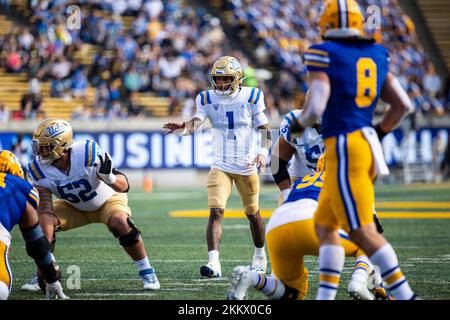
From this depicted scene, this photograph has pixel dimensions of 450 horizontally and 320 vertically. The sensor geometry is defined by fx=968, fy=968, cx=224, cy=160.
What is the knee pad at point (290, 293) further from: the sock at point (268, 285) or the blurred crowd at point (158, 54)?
the blurred crowd at point (158, 54)

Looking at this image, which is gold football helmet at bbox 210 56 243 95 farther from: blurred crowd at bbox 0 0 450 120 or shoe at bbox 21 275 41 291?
blurred crowd at bbox 0 0 450 120

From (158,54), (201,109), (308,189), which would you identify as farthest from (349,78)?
(158,54)

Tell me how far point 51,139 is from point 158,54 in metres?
17.3

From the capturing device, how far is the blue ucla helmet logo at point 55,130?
6633mm

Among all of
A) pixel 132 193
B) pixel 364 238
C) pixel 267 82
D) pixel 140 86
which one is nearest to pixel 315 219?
pixel 364 238

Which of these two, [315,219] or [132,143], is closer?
[315,219]

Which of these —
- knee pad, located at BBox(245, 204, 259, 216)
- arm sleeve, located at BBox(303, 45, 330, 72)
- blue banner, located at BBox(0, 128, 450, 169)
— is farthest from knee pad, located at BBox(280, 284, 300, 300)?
blue banner, located at BBox(0, 128, 450, 169)

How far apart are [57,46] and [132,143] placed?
130 inches

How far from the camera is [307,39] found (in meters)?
27.1

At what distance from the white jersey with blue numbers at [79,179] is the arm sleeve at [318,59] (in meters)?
2.19

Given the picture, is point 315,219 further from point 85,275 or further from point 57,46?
point 57,46

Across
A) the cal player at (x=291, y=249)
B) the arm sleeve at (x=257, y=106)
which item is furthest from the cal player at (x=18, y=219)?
the arm sleeve at (x=257, y=106)

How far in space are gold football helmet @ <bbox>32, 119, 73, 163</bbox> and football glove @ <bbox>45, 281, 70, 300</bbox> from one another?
0.95m

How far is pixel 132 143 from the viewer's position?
843 inches
